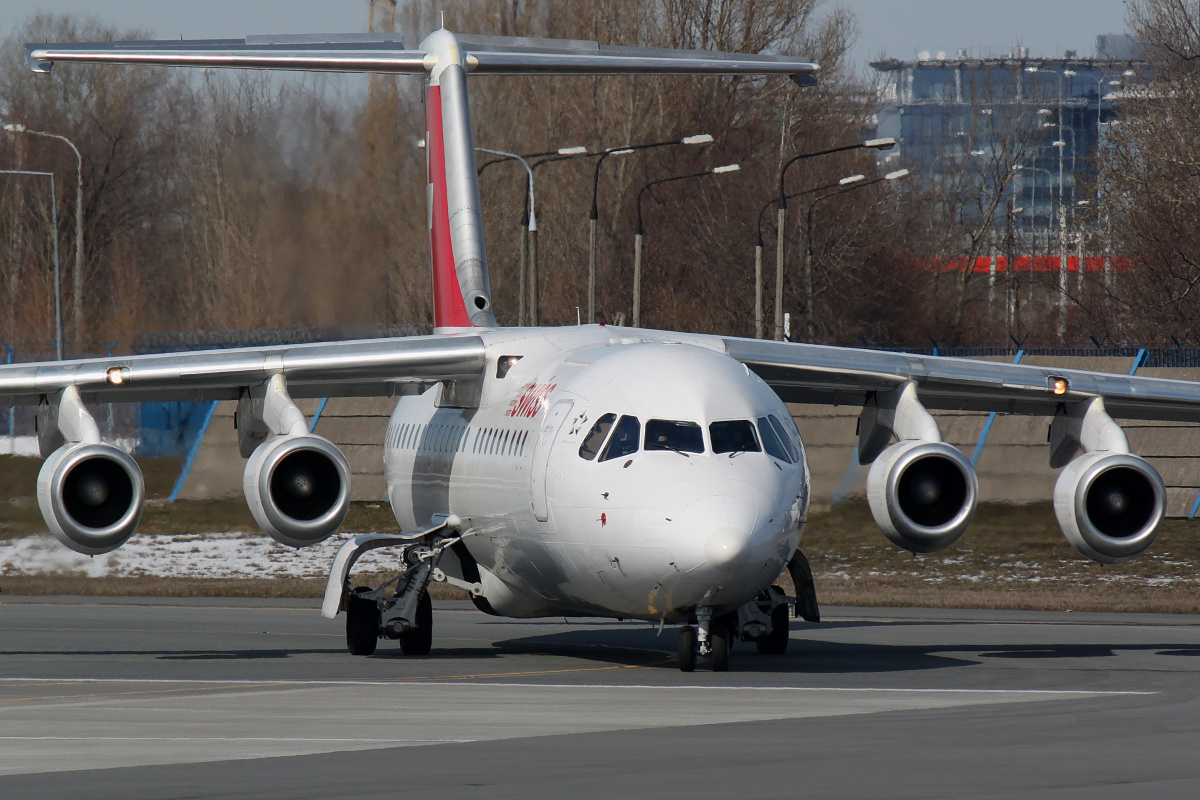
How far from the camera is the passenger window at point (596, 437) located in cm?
1405

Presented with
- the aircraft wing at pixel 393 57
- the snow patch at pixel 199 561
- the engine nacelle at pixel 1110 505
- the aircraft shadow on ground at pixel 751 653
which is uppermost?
the aircraft wing at pixel 393 57

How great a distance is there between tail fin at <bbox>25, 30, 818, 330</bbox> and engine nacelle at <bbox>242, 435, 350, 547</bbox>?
3936 millimetres

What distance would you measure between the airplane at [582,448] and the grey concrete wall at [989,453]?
950 cm

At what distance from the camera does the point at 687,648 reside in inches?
561

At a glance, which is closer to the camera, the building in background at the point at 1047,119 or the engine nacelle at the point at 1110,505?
the engine nacelle at the point at 1110,505

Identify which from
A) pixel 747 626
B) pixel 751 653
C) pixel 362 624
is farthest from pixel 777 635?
pixel 362 624

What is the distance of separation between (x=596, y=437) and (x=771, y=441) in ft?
4.63

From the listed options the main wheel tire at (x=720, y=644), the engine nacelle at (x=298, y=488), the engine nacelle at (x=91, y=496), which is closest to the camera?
the main wheel tire at (x=720, y=644)

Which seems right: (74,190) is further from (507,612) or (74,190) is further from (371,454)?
(507,612)

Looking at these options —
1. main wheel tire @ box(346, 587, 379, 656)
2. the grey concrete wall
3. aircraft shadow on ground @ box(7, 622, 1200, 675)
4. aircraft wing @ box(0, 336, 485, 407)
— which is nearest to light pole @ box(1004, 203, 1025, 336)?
the grey concrete wall

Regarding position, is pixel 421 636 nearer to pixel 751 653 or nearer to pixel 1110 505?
pixel 751 653

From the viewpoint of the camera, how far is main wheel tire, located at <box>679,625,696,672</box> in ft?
46.8

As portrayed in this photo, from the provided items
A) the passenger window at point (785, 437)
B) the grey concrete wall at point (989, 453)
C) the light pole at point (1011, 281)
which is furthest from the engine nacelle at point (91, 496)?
the light pole at point (1011, 281)

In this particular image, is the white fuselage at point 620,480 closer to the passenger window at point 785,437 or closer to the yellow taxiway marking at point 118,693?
the passenger window at point 785,437
